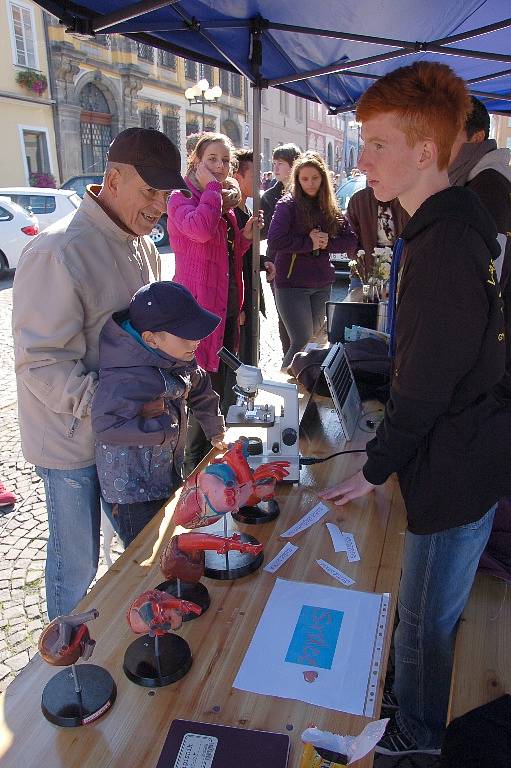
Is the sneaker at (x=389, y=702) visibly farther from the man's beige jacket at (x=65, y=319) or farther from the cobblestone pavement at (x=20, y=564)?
the man's beige jacket at (x=65, y=319)

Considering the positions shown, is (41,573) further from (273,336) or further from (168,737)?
(273,336)

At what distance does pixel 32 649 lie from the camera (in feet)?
7.67

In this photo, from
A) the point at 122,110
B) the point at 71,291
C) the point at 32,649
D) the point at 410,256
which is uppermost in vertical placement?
the point at 122,110

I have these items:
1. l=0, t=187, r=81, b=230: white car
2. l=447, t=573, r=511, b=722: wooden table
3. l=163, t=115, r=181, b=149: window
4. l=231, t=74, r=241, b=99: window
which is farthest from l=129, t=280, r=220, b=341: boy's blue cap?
l=231, t=74, r=241, b=99: window

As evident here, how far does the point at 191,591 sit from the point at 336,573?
34 cm

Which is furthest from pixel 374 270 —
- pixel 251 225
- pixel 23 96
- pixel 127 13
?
pixel 23 96

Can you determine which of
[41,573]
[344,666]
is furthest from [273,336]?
[344,666]

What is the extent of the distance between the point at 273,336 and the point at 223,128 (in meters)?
25.8

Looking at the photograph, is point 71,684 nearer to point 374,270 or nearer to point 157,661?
point 157,661

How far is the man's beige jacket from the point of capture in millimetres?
1595

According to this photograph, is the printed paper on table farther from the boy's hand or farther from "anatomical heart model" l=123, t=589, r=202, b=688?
the boy's hand

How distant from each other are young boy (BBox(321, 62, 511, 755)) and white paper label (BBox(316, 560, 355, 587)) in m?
0.19

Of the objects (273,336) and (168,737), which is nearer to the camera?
(168,737)

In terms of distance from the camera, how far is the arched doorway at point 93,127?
21516 millimetres
